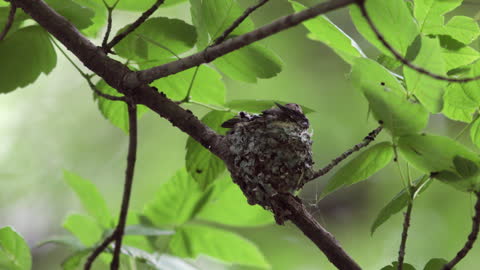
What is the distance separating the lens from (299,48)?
4.50 metres

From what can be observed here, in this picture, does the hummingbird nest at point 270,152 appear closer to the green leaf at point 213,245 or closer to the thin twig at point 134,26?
the thin twig at point 134,26

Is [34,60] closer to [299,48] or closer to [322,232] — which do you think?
[322,232]

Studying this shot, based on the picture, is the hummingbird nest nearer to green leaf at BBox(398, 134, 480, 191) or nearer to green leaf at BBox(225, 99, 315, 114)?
green leaf at BBox(225, 99, 315, 114)

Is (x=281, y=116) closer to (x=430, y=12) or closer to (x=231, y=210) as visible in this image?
(x=430, y=12)

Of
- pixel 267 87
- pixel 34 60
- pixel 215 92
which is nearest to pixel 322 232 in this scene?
pixel 215 92

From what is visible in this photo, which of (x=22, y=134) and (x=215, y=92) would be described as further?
(x=22, y=134)

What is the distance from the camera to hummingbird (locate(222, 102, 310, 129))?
1434 millimetres

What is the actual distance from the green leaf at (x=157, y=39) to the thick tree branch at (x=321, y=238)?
1.78 ft

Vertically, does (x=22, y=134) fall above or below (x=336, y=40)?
above

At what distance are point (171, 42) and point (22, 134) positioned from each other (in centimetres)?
420

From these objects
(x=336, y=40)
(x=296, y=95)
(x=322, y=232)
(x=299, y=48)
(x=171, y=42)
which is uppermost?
(x=299, y=48)

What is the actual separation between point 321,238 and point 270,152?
0.34 m

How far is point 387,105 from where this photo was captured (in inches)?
37.2

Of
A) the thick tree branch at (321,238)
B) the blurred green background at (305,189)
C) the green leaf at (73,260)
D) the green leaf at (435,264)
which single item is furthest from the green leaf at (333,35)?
the blurred green background at (305,189)
